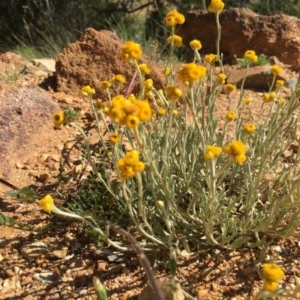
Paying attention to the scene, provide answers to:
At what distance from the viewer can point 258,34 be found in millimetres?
5750

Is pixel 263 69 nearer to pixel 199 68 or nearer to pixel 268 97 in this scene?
pixel 268 97

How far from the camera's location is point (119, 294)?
2.00 m

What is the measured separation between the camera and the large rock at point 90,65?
390 cm

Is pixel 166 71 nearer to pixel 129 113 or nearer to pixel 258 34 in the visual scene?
pixel 129 113

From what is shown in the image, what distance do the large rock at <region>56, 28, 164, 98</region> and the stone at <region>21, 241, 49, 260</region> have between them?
1.86 m

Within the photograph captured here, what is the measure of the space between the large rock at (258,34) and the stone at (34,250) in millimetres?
4089

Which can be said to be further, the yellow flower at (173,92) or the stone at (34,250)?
the stone at (34,250)

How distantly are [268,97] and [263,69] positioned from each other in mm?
2385

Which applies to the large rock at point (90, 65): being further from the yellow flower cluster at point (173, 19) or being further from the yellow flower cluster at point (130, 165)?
the yellow flower cluster at point (130, 165)

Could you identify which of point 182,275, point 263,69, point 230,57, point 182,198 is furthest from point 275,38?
point 182,275

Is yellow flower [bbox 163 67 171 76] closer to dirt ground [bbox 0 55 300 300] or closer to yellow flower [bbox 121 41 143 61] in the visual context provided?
yellow flower [bbox 121 41 143 61]

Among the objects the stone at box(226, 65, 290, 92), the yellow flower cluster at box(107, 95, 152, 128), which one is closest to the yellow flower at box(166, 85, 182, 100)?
the yellow flower cluster at box(107, 95, 152, 128)

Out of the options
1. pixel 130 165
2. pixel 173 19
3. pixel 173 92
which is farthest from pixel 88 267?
pixel 173 19

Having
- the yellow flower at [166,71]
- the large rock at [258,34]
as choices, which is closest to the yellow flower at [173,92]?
the yellow flower at [166,71]
